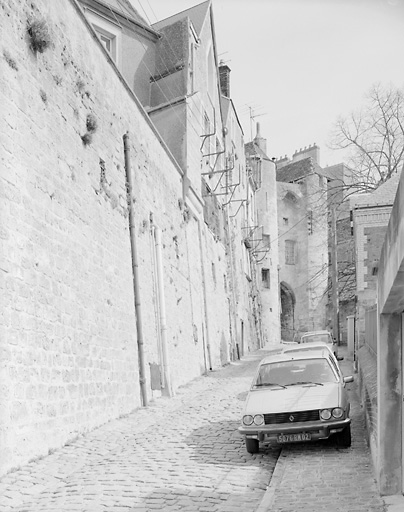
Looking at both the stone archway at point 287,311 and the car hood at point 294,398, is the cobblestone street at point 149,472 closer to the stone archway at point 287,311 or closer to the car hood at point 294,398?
the car hood at point 294,398

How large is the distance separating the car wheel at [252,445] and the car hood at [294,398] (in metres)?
0.36

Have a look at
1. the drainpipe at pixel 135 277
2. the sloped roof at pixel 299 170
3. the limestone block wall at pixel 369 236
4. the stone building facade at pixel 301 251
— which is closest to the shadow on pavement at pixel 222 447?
the drainpipe at pixel 135 277

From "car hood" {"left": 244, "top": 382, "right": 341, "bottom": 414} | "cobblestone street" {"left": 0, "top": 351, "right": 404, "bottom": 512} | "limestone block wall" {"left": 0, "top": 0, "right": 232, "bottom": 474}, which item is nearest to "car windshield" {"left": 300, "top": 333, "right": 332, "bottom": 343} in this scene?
"limestone block wall" {"left": 0, "top": 0, "right": 232, "bottom": 474}

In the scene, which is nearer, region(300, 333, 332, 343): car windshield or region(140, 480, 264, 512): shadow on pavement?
region(140, 480, 264, 512): shadow on pavement

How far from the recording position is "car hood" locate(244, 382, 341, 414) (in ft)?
24.6

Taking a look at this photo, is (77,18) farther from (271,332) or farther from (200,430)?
(271,332)

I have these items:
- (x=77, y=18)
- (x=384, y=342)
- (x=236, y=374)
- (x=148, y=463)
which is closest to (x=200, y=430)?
(x=148, y=463)

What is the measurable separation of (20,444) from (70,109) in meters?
5.39

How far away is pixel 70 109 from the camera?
947 cm

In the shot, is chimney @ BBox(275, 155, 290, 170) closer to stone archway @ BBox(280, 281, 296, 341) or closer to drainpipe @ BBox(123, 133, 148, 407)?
stone archway @ BBox(280, 281, 296, 341)

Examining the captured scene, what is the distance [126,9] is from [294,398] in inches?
643

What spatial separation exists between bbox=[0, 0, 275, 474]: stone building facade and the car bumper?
2.55 m

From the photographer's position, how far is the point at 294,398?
25.4 feet

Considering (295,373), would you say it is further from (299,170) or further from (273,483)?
(299,170)
